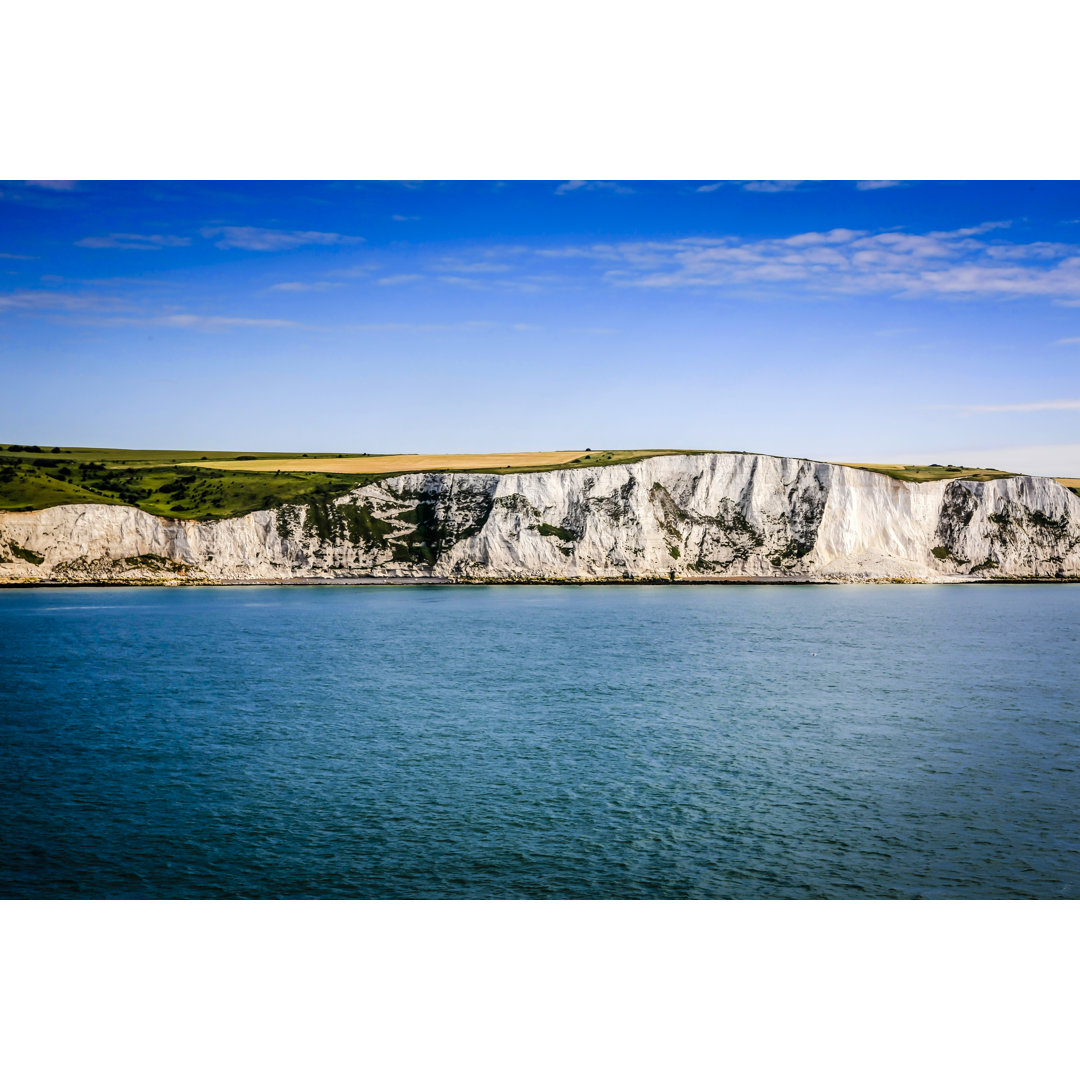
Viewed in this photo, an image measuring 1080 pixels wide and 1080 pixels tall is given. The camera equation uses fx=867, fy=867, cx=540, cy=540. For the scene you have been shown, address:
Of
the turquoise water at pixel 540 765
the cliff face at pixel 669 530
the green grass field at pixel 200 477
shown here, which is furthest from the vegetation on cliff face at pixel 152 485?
the turquoise water at pixel 540 765

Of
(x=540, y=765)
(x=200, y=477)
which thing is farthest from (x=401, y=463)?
(x=540, y=765)

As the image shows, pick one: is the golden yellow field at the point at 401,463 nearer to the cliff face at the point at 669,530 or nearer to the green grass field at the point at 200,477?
the green grass field at the point at 200,477

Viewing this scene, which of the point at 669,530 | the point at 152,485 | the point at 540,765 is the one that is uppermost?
the point at 152,485

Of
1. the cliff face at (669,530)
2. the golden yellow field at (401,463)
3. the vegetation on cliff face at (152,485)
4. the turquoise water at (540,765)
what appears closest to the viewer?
the turquoise water at (540,765)

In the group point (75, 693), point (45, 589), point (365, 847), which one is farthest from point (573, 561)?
point (365, 847)

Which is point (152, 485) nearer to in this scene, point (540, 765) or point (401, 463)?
point (401, 463)

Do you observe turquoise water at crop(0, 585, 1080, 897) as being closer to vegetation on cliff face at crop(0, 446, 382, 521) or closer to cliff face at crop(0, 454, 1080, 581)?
cliff face at crop(0, 454, 1080, 581)

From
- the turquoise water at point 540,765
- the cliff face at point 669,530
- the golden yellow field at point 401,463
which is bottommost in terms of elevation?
the turquoise water at point 540,765
